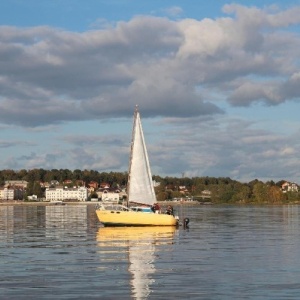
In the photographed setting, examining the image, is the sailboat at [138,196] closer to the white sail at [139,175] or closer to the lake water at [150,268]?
the white sail at [139,175]

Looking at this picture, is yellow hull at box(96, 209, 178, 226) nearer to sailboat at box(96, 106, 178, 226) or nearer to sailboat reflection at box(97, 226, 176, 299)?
sailboat at box(96, 106, 178, 226)

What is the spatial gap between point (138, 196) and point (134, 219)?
2.85 m

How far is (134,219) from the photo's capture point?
7025 centimetres

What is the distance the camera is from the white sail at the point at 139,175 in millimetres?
72125

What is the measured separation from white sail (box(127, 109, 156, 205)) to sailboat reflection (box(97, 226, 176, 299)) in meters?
3.67

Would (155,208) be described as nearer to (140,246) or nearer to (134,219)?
(134,219)

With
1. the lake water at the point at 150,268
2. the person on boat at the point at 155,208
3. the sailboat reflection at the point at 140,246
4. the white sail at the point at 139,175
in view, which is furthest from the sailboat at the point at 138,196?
the lake water at the point at 150,268

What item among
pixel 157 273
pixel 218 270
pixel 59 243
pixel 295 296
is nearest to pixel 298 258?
pixel 218 270

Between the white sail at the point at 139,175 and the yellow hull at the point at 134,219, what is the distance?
6.64ft

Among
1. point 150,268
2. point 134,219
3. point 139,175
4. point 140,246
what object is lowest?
point 150,268

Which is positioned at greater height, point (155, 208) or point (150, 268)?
point (155, 208)

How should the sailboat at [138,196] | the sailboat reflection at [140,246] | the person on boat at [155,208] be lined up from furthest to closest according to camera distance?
1. the person on boat at [155,208]
2. the sailboat at [138,196]
3. the sailboat reflection at [140,246]

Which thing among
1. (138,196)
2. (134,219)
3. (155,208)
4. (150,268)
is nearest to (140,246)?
(150,268)

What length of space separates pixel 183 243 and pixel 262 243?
5499 mm
